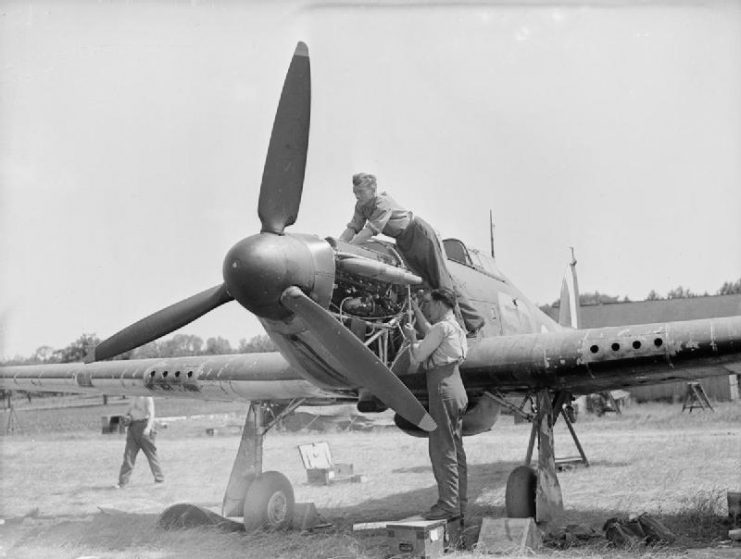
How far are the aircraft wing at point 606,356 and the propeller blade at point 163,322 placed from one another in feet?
9.39

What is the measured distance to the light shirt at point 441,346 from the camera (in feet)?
21.8

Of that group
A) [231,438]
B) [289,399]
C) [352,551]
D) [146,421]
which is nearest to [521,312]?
[289,399]

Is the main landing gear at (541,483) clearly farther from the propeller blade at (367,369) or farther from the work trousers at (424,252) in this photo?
the propeller blade at (367,369)

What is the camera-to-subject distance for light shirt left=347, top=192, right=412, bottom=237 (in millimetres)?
6676

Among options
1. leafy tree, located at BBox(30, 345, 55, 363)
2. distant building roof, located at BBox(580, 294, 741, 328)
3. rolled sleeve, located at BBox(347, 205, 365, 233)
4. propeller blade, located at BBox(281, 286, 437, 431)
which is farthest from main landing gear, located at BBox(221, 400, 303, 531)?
distant building roof, located at BBox(580, 294, 741, 328)

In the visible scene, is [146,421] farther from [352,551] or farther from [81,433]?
[81,433]

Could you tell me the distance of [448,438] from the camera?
662 cm

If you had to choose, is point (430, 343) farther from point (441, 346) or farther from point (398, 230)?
point (398, 230)

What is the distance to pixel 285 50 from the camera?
22.9 feet

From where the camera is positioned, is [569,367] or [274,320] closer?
[274,320]

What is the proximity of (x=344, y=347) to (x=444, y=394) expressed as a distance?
4.17ft

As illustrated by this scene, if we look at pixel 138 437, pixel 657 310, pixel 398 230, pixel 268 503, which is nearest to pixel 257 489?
pixel 268 503

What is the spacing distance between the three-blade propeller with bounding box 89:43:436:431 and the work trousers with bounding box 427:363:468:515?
17.3 inches

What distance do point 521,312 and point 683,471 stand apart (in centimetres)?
394
